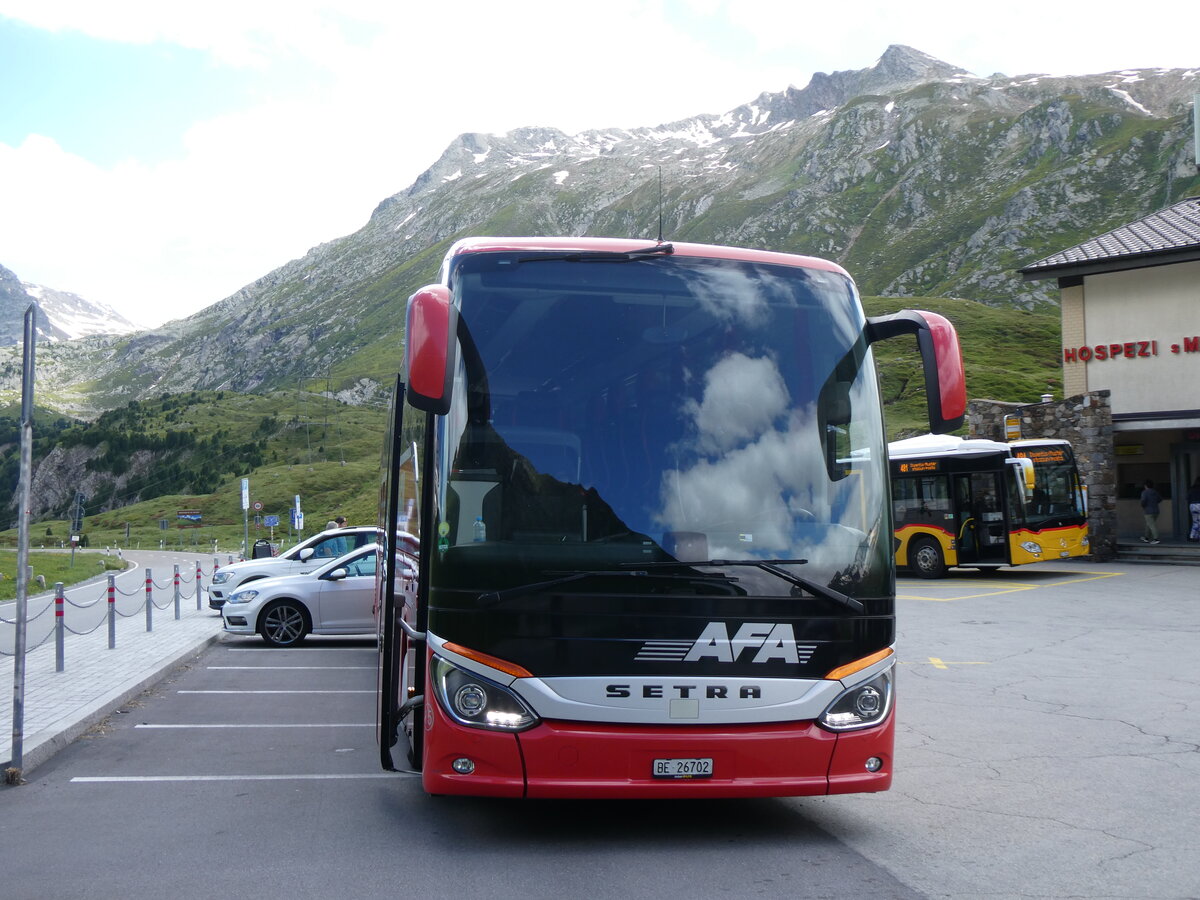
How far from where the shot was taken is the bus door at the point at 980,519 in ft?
84.5

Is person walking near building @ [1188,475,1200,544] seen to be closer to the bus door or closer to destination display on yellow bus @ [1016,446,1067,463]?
destination display on yellow bus @ [1016,446,1067,463]

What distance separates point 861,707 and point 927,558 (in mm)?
22202

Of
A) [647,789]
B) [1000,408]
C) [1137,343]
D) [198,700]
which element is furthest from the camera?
[1000,408]

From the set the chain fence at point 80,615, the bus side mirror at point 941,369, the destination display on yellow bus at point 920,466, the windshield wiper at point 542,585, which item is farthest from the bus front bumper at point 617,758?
the destination display on yellow bus at point 920,466

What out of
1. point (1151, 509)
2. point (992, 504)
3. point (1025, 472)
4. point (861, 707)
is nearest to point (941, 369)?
point (861, 707)

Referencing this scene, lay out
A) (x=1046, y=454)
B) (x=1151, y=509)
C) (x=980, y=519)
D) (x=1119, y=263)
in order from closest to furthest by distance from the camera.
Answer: (x=980, y=519) < (x=1046, y=454) < (x=1119, y=263) < (x=1151, y=509)

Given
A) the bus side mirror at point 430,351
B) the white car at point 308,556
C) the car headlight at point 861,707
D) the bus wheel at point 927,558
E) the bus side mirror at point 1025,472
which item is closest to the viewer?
the bus side mirror at point 430,351

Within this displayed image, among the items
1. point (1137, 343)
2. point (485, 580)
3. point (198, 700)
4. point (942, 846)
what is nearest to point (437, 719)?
point (485, 580)

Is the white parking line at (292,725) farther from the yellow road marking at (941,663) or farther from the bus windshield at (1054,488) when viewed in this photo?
the bus windshield at (1054,488)

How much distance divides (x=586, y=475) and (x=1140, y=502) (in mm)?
31092

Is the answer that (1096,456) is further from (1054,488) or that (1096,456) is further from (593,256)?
(593,256)

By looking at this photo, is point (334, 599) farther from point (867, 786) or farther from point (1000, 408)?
point (1000, 408)

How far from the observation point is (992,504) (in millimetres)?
25859

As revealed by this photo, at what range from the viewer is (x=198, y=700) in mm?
11430
